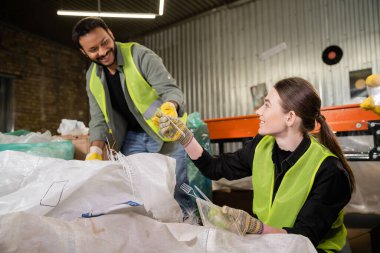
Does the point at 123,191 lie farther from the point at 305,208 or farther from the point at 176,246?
the point at 305,208

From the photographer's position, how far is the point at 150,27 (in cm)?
740

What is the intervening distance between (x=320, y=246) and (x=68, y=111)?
25.8ft

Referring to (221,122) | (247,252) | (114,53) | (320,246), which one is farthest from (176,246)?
(221,122)

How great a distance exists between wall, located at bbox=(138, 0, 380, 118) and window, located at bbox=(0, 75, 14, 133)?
338 cm

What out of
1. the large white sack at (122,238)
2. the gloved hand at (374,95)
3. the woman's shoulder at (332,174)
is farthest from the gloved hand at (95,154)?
the gloved hand at (374,95)

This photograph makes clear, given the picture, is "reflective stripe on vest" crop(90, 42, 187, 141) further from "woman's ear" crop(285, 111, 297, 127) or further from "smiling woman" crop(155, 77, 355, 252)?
"woman's ear" crop(285, 111, 297, 127)

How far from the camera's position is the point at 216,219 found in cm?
88

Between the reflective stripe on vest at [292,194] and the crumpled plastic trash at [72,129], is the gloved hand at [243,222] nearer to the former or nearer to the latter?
the reflective stripe on vest at [292,194]

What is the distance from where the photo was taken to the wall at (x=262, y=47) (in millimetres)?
5016

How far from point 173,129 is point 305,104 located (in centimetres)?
59

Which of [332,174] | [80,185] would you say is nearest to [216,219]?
[80,185]

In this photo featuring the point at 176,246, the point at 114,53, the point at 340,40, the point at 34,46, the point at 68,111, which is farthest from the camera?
the point at 68,111

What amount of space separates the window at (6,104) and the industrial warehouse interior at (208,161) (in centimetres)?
466

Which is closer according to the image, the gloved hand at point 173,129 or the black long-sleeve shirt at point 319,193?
the black long-sleeve shirt at point 319,193
